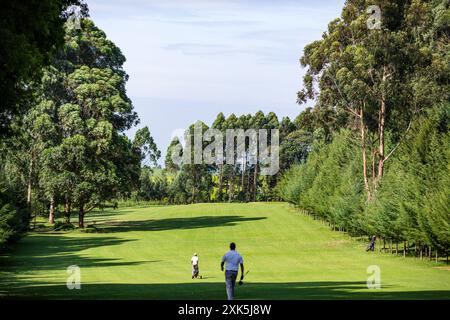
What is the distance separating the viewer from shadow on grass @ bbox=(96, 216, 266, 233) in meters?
91.2

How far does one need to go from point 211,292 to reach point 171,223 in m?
A: 66.4

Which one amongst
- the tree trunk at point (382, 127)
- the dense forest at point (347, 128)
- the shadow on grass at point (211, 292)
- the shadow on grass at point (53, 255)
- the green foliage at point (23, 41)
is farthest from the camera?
the tree trunk at point (382, 127)

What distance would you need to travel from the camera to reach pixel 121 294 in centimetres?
3234

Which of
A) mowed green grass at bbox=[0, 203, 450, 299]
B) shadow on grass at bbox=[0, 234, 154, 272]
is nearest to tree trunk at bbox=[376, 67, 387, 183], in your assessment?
mowed green grass at bbox=[0, 203, 450, 299]

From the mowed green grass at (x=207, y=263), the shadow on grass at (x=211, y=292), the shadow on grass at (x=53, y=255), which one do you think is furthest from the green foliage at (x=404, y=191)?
the shadow on grass at (x=53, y=255)

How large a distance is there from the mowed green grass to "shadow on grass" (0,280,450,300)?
4cm

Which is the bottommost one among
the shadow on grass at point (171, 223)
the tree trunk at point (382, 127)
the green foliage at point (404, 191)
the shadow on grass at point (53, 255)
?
the shadow on grass at point (53, 255)

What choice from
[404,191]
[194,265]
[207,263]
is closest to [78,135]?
[207,263]

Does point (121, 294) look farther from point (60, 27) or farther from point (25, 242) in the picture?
point (25, 242)

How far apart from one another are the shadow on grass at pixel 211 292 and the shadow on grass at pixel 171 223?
49.9 m

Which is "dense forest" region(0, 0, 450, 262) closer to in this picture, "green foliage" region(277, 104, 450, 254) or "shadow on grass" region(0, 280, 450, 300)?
"green foliage" region(277, 104, 450, 254)

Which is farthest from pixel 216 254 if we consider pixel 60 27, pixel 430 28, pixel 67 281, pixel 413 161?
pixel 60 27

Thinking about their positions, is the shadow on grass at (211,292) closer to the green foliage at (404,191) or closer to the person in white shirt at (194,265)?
the person in white shirt at (194,265)

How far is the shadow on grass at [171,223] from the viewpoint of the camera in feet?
299
